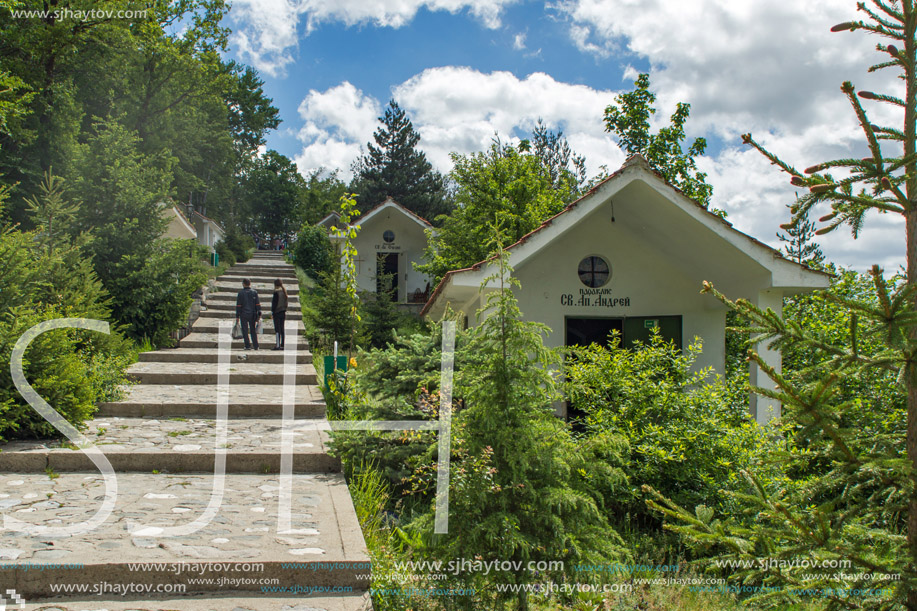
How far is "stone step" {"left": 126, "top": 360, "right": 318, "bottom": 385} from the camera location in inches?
446

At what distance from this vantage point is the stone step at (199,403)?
9.02 meters

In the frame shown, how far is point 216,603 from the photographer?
3973mm

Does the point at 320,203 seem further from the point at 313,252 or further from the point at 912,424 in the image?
the point at 912,424

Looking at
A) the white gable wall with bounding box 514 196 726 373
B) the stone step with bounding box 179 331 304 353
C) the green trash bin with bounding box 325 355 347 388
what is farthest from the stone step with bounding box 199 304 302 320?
the white gable wall with bounding box 514 196 726 373

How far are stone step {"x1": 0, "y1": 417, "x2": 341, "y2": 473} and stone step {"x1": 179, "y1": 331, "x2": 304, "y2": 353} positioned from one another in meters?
8.15

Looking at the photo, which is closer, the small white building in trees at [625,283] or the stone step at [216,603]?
the stone step at [216,603]

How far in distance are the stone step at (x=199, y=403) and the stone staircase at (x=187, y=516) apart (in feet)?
0.07

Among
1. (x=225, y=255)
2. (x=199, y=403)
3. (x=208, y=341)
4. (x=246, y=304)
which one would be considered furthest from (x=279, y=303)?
(x=225, y=255)

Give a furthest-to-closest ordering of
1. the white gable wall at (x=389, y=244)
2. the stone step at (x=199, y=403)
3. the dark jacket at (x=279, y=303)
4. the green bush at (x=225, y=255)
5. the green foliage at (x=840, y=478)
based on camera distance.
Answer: the green bush at (x=225, y=255) → the white gable wall at (x=389, y=244) → the dark jacket at (x=279, y=303) → the stone step at (x=199, y=403) → the green foliage at (x=840, y=478)

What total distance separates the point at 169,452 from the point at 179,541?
8.24 feet

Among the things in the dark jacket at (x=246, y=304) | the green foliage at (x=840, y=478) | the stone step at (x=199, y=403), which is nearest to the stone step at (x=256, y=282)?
the dark jacket at (x=246, y=304)

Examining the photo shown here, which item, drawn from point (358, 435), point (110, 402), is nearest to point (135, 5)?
point (110, 402)

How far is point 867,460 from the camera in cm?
282

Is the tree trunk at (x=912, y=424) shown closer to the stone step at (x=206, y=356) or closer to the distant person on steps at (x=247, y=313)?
the stone step at (x=206, y=356)
